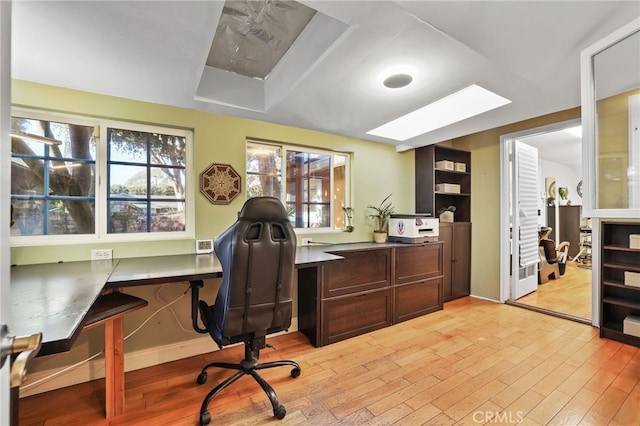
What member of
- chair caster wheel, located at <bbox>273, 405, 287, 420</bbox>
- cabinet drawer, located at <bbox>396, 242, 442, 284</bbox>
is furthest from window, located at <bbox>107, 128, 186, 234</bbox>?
cabinet drawer, located at <bbox>396, 242, 442, 284</bbox>

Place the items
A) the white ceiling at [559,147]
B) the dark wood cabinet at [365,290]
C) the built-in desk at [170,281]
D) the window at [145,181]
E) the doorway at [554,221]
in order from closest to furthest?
the built-in desk at [170,281], the window at [145,181], the dark wood cabinet at [365,290], the doorway at [554,221], the white ceiling at [559,147]

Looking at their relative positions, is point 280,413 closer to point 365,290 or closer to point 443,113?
point 365,290

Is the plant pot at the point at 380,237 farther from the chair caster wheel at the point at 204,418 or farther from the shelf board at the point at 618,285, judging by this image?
the chair caster wheel at the point at 204,418

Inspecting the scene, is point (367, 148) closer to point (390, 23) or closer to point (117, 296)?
point (390, 23)

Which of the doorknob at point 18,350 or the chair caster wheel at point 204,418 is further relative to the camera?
the chair caster wheel at point 204,418

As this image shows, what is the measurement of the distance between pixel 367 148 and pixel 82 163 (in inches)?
113

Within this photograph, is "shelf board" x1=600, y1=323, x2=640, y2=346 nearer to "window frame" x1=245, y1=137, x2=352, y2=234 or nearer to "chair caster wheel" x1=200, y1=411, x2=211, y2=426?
"window frame" x1=245, y1=137, x2=352, y2=234

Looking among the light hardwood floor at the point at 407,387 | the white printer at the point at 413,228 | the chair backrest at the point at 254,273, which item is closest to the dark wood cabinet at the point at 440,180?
the white printer at the point at 413,228

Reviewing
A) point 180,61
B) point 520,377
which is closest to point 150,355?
point 180,61

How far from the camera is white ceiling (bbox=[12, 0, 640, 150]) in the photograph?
1.30 metres

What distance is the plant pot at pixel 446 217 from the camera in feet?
12.6

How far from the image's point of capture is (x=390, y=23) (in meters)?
1.39

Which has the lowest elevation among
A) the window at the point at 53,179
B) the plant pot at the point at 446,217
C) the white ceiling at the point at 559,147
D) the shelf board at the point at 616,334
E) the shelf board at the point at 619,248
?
the shelf board at the point at 616,334

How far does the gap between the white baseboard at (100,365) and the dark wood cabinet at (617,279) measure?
373 centimetres
